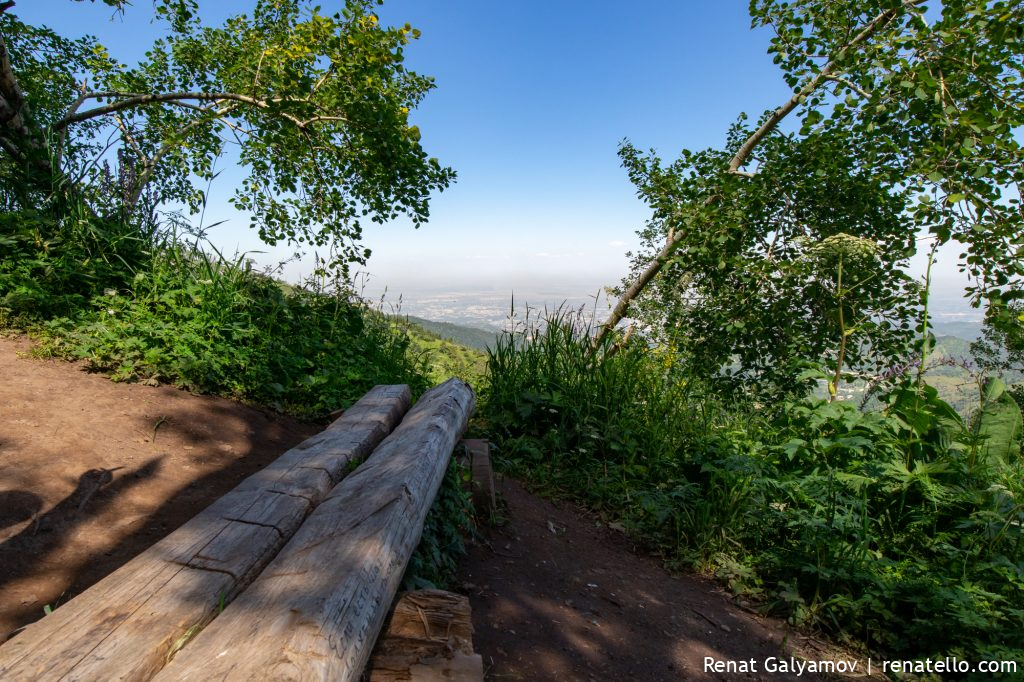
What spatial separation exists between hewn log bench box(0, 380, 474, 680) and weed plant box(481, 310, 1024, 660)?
2.30 meters

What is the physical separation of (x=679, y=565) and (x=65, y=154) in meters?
7.14

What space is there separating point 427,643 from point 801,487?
10.1 ft

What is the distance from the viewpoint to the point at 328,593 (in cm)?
145

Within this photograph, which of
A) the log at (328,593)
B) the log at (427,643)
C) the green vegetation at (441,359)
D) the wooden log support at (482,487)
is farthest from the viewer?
the green vegetation at (441,359)

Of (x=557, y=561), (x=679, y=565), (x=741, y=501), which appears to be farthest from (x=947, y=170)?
(x=557, y=561)

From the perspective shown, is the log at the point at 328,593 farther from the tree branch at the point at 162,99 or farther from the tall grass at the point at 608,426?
the tree branch at the point at 162,99

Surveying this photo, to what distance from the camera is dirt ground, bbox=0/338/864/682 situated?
93.6 inches

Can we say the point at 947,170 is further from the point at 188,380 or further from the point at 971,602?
the point at 188,380

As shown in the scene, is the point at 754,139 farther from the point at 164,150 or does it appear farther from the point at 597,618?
the point at 164,150

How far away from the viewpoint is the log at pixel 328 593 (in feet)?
3.97

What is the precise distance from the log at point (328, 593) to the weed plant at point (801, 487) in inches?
89.1

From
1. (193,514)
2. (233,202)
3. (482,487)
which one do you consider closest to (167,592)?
(193,514)

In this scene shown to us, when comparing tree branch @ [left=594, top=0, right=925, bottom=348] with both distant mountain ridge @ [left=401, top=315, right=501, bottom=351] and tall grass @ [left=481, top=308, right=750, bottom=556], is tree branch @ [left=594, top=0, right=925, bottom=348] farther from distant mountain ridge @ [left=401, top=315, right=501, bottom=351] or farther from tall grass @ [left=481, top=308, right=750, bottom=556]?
distant mountain ridge @ [left=401, top=315, right=501, bottom=351]

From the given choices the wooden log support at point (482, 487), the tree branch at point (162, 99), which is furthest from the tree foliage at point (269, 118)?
the wooden log support at point (482, 487)
